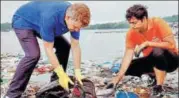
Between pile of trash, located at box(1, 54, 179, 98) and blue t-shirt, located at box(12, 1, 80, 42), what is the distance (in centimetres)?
53

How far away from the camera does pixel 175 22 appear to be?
4086mm

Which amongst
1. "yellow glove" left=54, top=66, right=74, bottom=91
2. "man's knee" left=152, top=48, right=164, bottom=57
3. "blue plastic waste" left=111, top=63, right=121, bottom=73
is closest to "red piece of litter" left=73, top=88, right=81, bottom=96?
"yellow glove" left=54, top=66, right=74, bottom=91

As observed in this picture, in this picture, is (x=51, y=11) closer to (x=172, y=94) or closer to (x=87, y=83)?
(x=87, y=83)

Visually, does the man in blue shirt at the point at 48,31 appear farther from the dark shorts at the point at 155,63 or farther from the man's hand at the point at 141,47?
the dark shorts at the point at 155,63

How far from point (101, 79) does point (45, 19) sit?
110 centimetres

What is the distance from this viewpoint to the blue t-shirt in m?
2.24

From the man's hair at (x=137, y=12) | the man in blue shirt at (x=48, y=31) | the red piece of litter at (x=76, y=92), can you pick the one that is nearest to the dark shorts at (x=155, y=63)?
the man's hair at (x=137, y=12)

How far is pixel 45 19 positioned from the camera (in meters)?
2.25

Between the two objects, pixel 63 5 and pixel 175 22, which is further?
pixel 175 22

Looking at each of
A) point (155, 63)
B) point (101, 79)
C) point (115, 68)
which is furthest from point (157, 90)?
point (115, 68)

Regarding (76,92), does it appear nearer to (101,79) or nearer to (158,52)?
(158,52)

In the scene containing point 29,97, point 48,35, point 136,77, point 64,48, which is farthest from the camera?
point 136,77

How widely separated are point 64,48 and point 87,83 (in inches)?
11.5

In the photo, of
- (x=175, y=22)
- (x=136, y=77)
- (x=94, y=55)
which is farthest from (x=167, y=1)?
(x=136, y=77)
